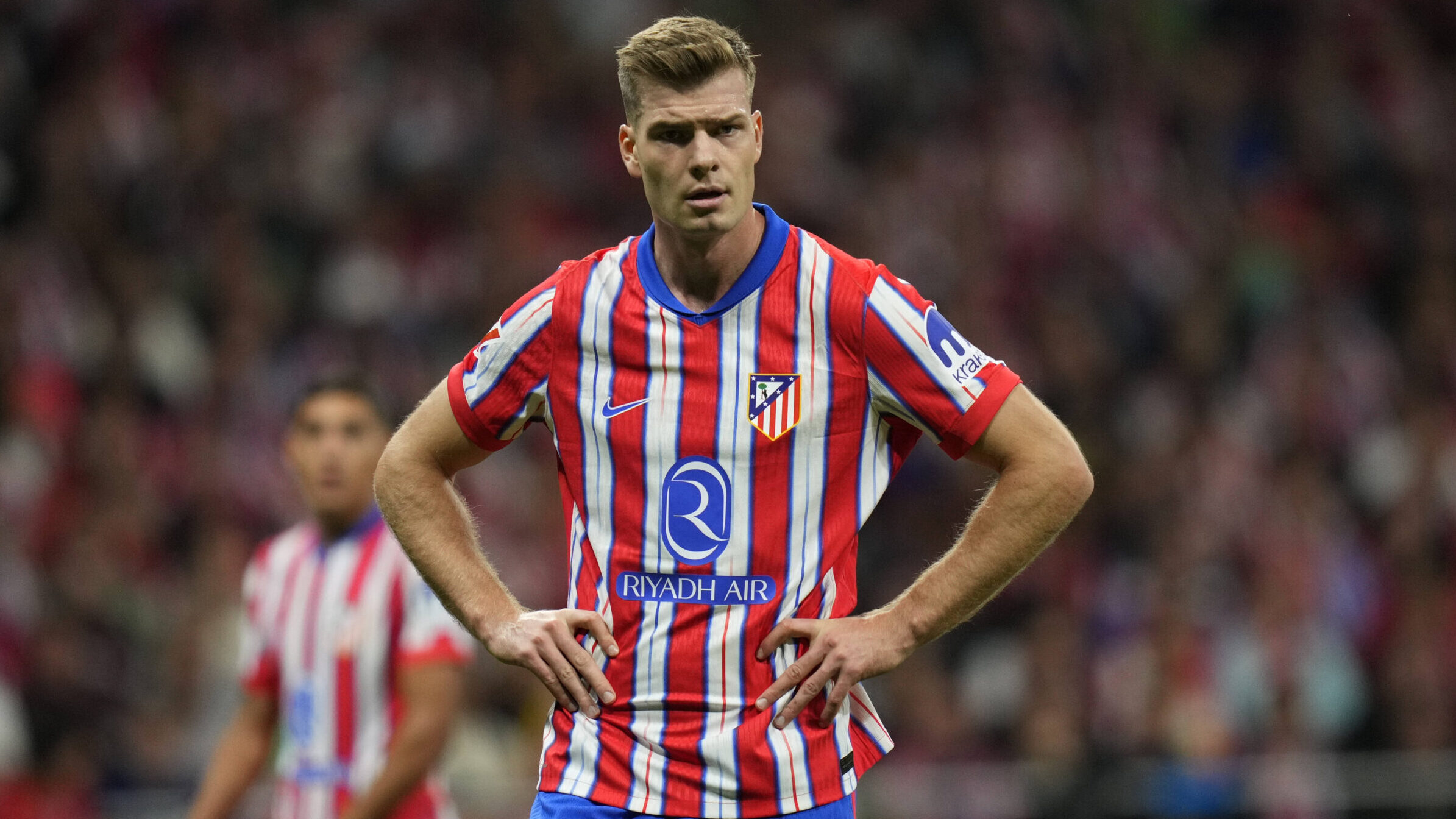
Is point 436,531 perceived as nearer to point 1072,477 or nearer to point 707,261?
point 707,261

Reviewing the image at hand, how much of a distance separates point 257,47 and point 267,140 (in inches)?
31.0

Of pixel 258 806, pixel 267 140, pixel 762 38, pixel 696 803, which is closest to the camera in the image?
pixel 696 803

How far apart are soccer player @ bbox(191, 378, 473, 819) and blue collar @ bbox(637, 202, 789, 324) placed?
1.89 m

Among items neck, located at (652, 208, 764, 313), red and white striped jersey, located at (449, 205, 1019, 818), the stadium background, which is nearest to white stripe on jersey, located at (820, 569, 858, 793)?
red and white striped jersey, located at (449, 205, 1019, 818)

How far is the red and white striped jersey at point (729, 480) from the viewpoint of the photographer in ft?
10.1

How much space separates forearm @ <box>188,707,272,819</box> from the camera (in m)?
4.84

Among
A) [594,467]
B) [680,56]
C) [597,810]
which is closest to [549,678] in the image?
[597,810]

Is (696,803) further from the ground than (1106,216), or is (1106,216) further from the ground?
(1106,216)

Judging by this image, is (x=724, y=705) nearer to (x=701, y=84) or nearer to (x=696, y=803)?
(x=696, y=803)

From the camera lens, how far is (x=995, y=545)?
3.09 metres

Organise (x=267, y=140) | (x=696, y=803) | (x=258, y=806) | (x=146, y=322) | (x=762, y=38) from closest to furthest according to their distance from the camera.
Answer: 1. (x=696, y=803)
2. (x=258, y=806)
3. (x=146, y=322)
4. (x=267, y=140)
5. (x=762, y=38)

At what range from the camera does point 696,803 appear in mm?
3049

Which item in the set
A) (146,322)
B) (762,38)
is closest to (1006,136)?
(762,38)

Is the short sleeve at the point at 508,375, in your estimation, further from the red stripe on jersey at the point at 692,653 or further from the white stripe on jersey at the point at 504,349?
the red stripe on jersey at the point at 692,653
